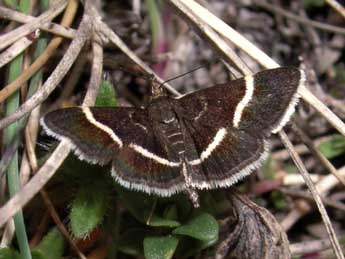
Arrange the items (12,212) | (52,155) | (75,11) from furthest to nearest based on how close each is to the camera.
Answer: (75,11)
(52,155)
(12,212)

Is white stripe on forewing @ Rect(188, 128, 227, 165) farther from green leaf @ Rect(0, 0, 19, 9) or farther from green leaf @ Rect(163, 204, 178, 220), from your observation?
green leaf @ Rect(0, 0, 19, 9)

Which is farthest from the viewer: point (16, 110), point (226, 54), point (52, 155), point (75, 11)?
point (75, 11)

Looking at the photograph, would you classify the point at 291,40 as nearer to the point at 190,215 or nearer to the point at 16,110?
the point at 190,215

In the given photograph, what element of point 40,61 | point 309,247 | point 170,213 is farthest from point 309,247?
point 40,61

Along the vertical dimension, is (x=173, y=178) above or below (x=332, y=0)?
below

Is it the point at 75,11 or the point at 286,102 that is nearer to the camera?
the point at 286,102

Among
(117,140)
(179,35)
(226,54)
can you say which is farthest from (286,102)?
(179,35)

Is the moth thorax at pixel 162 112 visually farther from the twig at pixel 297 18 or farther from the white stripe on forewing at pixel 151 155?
the twig at pixel 297 18
